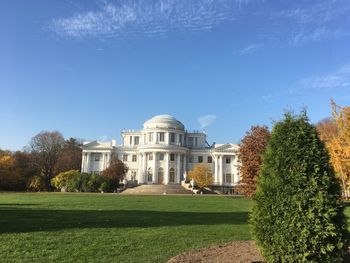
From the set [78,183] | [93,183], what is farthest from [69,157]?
[93,183]

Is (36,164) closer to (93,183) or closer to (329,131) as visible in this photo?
(93,183)

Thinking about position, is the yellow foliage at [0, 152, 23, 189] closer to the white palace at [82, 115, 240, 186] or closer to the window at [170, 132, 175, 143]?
the white palace at [82, 115, 240, 186]

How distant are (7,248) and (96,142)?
3215 inches

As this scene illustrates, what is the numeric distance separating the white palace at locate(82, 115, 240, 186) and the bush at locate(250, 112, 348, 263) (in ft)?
243

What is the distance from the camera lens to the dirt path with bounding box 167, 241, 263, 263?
24.5 ft

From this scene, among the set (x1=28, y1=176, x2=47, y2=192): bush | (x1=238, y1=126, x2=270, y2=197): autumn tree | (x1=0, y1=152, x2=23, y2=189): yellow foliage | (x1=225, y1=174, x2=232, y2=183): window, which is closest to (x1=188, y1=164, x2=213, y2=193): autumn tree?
(x1=225, y1=174, x2=232, y2=183): window

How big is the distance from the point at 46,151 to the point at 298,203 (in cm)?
7930

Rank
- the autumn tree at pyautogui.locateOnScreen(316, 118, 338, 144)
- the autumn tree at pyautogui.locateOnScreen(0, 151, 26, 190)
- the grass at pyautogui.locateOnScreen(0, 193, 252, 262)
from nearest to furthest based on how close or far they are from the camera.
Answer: the grass at pyautogui.locateOnScreen(0, 193, 252, 262) < the autumn tree at pyautogui.locateOnScreen(316, 118, 338, 144) < the autumn tree at pyautogui.locateOnScreen(0, 151, 26, 190)

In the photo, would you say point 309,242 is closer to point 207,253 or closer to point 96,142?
point 207,253

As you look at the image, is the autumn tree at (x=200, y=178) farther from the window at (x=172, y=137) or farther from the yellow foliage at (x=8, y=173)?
the yellow foliage at (x=8, y=173)

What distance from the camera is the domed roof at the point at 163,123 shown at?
8569cm

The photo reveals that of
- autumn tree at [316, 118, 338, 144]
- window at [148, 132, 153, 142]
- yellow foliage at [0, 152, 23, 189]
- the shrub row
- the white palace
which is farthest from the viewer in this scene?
window at [148, 132, 153, 142]

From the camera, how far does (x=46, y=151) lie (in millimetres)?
79188

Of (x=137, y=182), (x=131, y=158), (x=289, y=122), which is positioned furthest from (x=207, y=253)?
(x=131, y=158)
